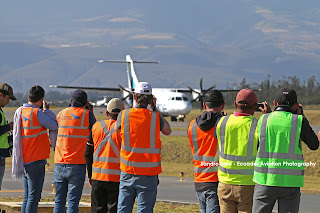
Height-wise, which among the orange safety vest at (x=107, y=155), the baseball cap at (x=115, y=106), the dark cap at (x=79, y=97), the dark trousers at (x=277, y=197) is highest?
the dark cap at (x=79, y=97)

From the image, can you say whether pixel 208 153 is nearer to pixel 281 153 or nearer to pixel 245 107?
pixel 245 107

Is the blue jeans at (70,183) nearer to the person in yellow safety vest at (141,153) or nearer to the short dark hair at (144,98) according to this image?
the person in yellow safety vest at (141,153)

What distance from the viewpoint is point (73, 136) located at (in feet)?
33.9

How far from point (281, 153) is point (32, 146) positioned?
400 cm

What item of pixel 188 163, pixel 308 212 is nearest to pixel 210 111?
pixel 308 212

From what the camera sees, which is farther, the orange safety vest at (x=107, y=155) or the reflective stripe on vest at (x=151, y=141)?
the orange safety vest at (x=107, y=155)

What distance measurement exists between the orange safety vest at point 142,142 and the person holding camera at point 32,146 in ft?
6.57

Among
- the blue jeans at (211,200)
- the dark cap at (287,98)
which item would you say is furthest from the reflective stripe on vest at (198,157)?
the dark cap at (287,98)

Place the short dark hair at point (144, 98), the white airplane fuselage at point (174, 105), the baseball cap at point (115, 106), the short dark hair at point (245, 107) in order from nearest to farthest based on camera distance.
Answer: the short dark hair at point (245, 107), the short dark hair at point (144, 98), the baseball cap at point (115, 106), the white airplane fuselage at point (174, 105)

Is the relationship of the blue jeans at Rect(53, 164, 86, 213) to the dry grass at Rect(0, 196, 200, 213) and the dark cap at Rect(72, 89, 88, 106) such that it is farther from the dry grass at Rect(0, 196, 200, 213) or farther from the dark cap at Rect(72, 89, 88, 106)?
the dry grass at Rect(0, 196, 200, 213)

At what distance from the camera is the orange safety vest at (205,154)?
8992mm

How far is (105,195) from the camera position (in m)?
9.54

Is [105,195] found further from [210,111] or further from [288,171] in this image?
[288,171]

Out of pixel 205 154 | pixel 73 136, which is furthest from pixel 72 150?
pixel 205 154
